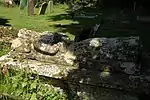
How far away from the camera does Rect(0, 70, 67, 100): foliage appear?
3297 mm

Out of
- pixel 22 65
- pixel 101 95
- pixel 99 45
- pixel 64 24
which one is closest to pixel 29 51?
pixel 22 65

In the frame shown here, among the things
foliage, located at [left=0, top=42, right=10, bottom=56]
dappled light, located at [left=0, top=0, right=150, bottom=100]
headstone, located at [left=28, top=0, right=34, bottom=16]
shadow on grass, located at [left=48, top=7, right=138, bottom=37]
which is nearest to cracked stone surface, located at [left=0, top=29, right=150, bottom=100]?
dappled light, located at [left=0, top=0, right=150, bottom=100]

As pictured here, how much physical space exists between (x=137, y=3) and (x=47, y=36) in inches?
535

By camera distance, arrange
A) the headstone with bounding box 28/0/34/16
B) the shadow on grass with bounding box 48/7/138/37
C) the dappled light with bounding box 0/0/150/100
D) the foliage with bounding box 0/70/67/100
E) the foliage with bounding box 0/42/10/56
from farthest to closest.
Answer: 1. the headstone with bounding box 28/0/34/16
2. the shadow on grass with bounding box 48/7/138/37
3. the foliage with bounding box 0/42/10/56
4. the foliage with bounding box 0/70/67/100
5. the dappled light with bounding box 0/0/150/100

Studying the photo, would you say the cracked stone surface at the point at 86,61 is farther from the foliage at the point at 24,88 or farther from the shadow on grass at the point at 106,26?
the shadow on grass at the point at 106,26

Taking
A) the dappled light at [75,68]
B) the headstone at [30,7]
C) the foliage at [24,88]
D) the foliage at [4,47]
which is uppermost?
the dappled light at [75,68]

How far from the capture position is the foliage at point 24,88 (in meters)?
3.30

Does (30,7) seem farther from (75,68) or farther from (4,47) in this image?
(75,68)

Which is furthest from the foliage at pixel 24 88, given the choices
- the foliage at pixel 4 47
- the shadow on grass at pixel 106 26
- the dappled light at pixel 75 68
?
the shadow on grass at pixel 106 26

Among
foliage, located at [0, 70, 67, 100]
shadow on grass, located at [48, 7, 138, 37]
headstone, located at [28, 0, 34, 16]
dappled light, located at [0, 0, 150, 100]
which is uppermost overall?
dappled light, located at [0, 0, 150, 100]

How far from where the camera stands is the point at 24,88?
3492 mm

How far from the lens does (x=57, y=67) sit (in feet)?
10.7

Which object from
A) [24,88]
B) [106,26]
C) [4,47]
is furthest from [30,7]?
[24,88]

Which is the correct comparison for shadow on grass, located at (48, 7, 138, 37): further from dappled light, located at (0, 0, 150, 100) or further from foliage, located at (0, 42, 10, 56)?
dappled light, located at (0, 0, 150, 100)
